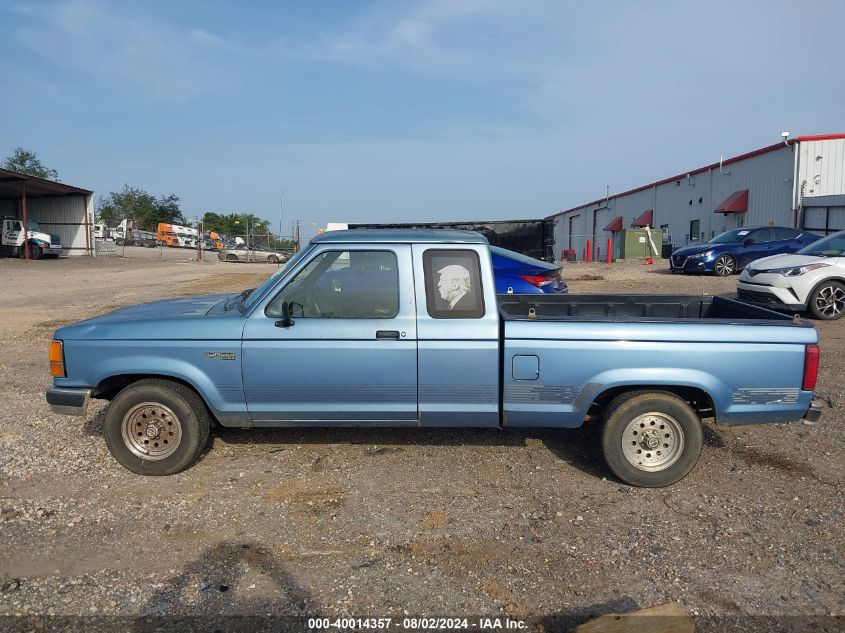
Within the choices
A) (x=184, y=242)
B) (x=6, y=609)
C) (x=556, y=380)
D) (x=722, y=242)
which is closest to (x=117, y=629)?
(x=6, y=609)


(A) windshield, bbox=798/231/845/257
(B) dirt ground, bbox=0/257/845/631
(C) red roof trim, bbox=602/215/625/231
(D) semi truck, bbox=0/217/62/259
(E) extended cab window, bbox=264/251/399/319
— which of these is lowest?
(B) dirt ground, bbox=0/257/845/631

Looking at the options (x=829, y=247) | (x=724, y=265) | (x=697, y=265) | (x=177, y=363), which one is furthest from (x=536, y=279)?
(x=724, y=265)

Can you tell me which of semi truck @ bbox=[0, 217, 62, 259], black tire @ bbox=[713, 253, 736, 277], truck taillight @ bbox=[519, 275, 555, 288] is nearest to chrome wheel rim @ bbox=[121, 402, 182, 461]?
truck taillight @ bbox=[519, 275, 555, 288]

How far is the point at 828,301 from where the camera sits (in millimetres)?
10867

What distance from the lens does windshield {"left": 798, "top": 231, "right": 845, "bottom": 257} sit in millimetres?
11125

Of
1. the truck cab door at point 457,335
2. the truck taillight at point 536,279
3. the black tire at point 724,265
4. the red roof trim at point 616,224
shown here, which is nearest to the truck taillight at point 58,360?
the truck cab door at point 457,335

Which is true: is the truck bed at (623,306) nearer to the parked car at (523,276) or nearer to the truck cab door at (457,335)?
the truck cab door at (457,335)

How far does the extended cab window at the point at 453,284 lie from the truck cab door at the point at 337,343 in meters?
0.14

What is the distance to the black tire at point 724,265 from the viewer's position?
1841 centimetres

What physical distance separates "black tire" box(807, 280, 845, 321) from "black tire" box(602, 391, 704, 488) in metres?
7.85

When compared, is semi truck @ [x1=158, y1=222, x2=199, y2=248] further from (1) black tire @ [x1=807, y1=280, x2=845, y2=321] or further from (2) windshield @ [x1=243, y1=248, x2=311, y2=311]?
(2) windshield @ [x1=243, y1=248, x2=311, y2=311]

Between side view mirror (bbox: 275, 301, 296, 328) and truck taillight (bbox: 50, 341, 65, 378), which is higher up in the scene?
side view mirror (bbox: 275, 301, 296, 328)

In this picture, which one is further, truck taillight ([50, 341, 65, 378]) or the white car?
the white car

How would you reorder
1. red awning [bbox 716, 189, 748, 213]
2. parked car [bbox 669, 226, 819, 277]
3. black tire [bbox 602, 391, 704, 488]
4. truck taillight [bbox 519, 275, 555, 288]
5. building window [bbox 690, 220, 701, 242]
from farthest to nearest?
building window [bbox 690, 220, 701, 242]
red awning [bbox 716, 189, 748, 213]
parked car [bbox 669, 226, 819, 277]
truck taillight [bbox 519, 275, 555, 288]
black tire [bbox 602, 391, 704, 488]
